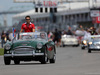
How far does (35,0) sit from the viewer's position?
264 feet

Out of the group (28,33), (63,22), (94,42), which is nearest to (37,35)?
(28,33)

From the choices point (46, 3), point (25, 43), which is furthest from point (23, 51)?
point (46, 3)

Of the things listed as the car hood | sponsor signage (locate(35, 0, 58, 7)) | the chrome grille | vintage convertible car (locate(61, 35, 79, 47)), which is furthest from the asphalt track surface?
sponsor signage (locate(35, 0, 58, 7))

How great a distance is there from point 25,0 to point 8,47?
60.2 meters

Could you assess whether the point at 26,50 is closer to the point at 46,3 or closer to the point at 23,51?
the point at 23,51

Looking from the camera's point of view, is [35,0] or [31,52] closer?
[31,52]

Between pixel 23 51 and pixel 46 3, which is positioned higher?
pixel 23 51

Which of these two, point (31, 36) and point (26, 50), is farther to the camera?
point (31, 36)

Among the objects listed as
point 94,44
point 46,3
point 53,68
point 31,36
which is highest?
point 31,36

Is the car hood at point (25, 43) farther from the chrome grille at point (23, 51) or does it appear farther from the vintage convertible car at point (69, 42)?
the vintage convertible car at point (69, 42)

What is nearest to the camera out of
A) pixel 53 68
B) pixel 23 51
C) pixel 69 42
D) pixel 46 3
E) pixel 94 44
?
pixel 53 68

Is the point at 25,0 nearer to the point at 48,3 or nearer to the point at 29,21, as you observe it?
the point at 48,3

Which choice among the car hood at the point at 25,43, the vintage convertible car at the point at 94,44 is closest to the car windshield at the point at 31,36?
the car hood at the point at 25,43

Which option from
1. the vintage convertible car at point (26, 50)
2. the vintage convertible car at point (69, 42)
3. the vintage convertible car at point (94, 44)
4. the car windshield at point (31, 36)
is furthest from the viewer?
the vintage convertible car at point (69, 42)
